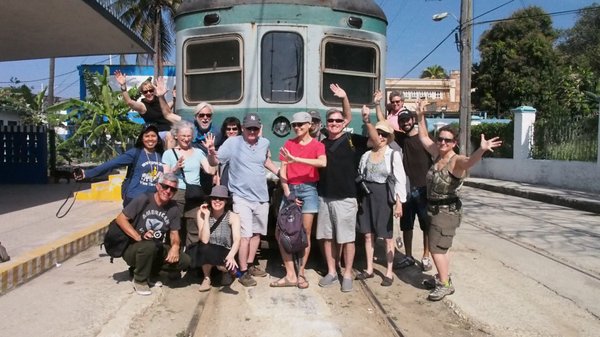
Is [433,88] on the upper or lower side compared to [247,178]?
upper

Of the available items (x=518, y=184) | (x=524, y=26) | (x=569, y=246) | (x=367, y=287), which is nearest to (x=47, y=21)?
(x=367, y=287)

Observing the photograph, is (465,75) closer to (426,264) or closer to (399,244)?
(399,244)

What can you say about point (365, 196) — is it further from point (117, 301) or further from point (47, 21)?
point (47, 21)

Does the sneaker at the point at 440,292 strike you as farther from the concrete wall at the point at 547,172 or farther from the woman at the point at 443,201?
the concrete wall at the point at 547,172

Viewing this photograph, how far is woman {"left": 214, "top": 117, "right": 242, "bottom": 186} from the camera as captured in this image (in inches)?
228

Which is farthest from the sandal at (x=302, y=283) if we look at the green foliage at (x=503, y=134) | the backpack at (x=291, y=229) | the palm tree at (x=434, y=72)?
the palm tree at (x=434, y=72)

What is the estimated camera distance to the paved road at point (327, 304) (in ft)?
14.9

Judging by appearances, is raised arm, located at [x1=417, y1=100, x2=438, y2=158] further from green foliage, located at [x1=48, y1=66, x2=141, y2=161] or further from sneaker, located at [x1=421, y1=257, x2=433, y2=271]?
green foliage, located at [x1=48, y1=66, x2=141, y2=161]

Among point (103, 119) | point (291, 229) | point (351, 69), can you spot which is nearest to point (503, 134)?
point (103, 119)

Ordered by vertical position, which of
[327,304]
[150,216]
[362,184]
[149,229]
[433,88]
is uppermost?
[433,88]

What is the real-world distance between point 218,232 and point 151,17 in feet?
85.7

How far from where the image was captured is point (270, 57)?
6.79 metres

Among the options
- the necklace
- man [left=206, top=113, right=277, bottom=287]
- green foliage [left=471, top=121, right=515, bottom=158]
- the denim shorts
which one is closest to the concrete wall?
green foliage [left=471, top=121, right=515, bottom=158]

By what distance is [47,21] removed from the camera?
12.4m
